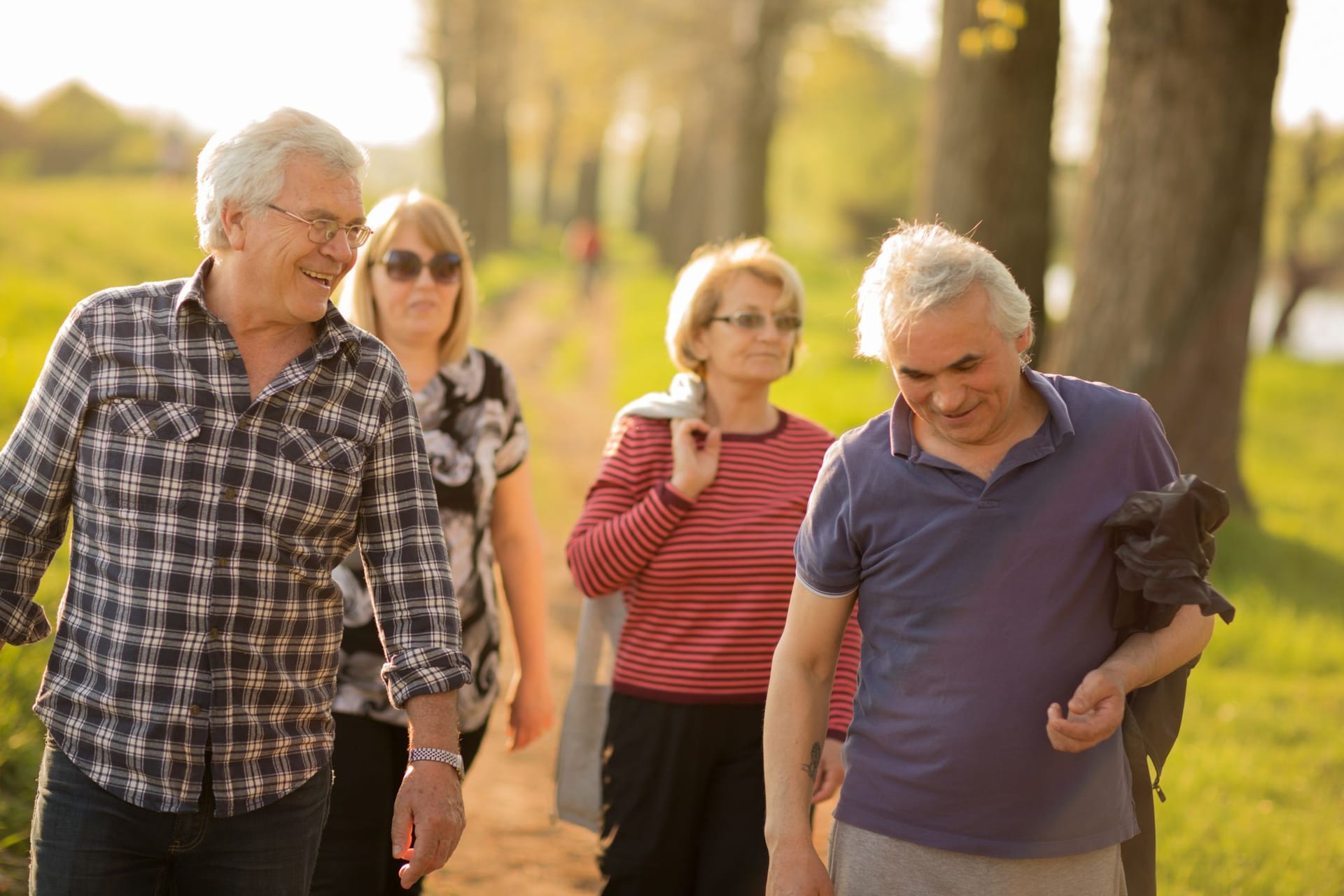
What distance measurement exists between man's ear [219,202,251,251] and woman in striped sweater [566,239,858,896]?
1.39 meters

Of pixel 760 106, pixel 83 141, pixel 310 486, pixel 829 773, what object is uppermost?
pixel 760 106

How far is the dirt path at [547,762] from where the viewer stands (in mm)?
4848

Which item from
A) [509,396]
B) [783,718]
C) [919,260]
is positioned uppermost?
[919,260]

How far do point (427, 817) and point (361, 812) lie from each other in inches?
41.7

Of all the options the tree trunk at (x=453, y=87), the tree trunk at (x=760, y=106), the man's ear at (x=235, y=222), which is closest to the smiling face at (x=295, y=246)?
the man's ear at (x=235, y=222)

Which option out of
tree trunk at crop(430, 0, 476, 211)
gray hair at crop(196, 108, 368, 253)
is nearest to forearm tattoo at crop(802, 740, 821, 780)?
gray hair at crop(196, 108, 368, 253)

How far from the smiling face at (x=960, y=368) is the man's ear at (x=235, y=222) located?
127 centimetres

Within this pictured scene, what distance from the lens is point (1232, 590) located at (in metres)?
8.44

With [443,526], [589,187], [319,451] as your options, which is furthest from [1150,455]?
[589,187]

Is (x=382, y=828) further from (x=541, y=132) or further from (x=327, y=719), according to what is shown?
(x=541, y=132)

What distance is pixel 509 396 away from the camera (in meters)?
3.94

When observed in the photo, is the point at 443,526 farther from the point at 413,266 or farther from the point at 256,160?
the point at 256,160

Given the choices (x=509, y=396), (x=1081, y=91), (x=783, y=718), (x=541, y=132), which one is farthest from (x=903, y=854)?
(x=541, y=132)

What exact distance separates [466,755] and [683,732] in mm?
685
